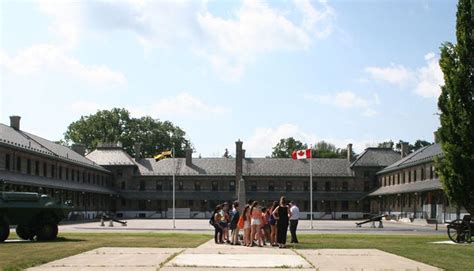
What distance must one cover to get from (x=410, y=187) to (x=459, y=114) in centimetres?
4158

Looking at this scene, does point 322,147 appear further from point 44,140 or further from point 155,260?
point 155,260

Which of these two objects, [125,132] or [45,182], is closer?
[45,182]

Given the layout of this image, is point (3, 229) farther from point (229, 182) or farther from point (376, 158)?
point (376, 158)

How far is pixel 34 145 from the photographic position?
197 ft

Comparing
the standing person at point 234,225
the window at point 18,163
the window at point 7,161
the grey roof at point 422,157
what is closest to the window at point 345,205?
the grey roof at point 422,157

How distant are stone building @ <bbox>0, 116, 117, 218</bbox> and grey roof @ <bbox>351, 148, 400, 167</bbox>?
3256cm

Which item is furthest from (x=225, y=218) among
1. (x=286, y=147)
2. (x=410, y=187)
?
(x=286, y=147)

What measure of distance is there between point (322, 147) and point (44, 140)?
283ft

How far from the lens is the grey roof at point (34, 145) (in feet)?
177

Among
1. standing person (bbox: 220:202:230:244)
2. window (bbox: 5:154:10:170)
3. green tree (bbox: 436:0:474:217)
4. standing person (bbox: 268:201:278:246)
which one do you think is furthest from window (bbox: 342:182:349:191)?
standing person (bbox: 268:201:278:246)

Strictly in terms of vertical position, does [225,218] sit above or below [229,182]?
below

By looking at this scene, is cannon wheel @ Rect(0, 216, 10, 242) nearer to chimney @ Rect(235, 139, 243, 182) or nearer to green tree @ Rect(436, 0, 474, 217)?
green tree @ Rect(436, 0, 474, 217)

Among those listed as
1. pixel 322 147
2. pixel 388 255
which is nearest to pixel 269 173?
pixel 322 147

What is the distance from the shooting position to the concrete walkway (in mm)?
14938
